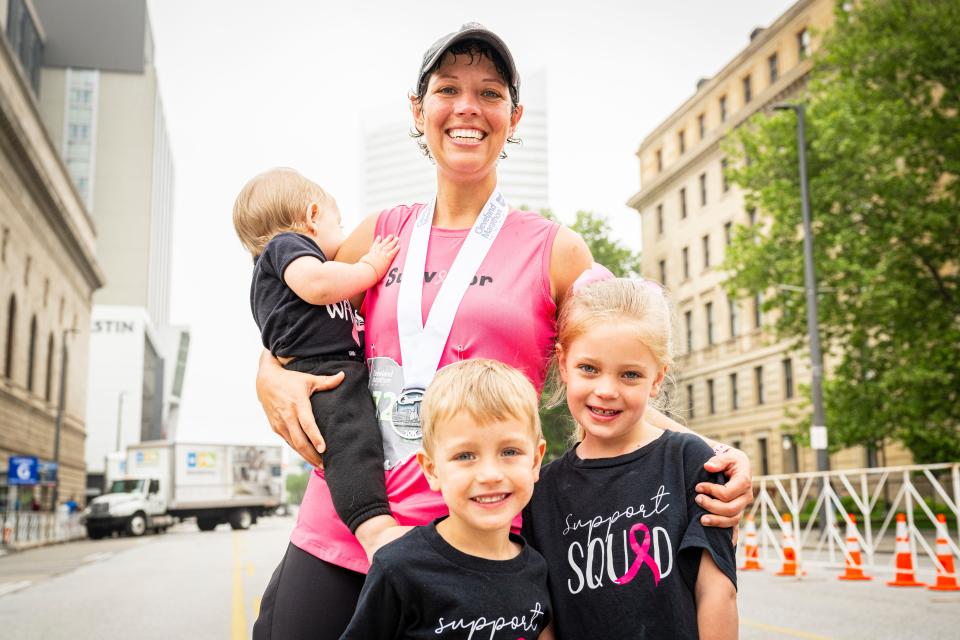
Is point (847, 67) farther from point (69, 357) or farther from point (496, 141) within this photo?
point (69, 357)

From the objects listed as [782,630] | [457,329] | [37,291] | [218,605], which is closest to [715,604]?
[457,329]

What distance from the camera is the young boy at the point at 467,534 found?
2.34m

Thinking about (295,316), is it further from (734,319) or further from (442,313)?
(734,319)

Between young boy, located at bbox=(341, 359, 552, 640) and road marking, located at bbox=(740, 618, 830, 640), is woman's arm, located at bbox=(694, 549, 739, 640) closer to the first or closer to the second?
young boy, located at bbox=(341, 359, 552, 640)

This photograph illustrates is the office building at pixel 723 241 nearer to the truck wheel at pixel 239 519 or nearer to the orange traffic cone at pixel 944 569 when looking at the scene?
the truck wheel at pixel 239 519

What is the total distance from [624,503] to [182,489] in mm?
37147

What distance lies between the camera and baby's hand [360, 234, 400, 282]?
2871 millimetres

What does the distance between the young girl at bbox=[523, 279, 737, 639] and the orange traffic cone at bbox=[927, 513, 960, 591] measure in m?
11.0

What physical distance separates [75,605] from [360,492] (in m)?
11.6

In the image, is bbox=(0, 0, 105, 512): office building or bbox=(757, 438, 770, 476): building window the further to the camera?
bbox=(757, 438, 770, 476): building window

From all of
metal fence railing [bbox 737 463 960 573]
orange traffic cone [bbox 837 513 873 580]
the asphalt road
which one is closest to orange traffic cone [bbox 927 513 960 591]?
metal fence railing [bbox 737 463 960 573]

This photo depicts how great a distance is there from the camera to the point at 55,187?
4959cm

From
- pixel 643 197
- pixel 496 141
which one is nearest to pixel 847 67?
pixel 496 141

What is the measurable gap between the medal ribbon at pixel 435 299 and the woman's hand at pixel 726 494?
0.81 meters
